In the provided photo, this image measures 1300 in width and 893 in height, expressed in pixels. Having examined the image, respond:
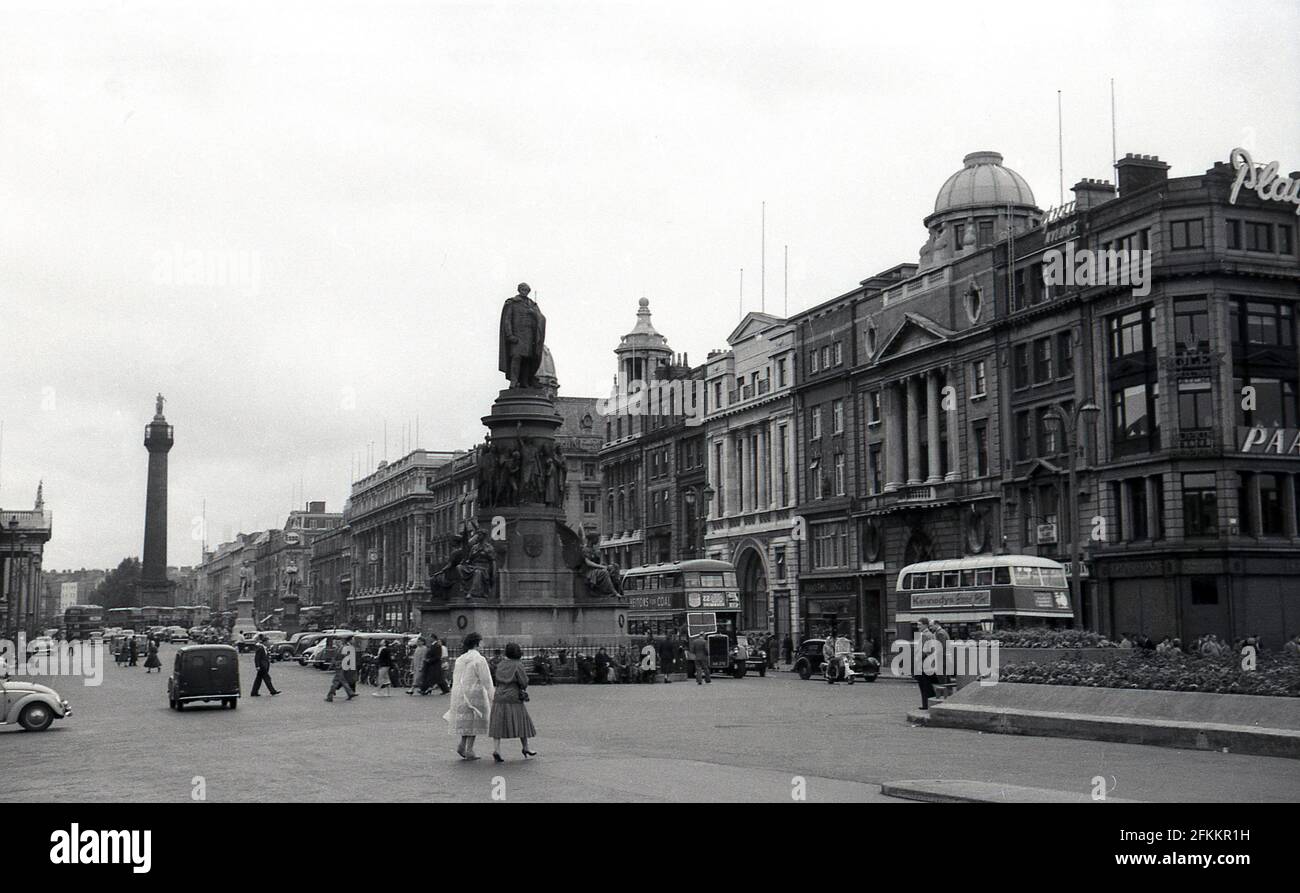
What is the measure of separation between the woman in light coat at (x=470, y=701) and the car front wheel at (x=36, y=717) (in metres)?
12.5

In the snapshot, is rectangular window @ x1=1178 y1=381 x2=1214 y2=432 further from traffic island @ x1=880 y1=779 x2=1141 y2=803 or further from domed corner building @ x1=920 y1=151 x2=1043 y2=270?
traffic island @ x1=880 y1=779 x2=1141 y2=803

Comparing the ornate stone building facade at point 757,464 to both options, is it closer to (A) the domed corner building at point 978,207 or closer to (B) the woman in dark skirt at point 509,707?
(A) the domed corner building at point 978,207

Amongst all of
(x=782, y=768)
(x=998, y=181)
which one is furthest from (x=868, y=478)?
(x=782, y=768)

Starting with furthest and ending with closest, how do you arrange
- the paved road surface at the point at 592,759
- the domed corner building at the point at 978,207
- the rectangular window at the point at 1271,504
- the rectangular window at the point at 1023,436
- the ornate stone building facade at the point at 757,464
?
the ornate stone building facade at the point at 757,464, the domed corner building at the point at 978,207, the rectangular window at the point at 1023,436, the rectangular window at the point at 1271,504, the paved road surface at the point at 592,759

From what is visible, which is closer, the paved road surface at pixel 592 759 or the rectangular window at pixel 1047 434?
the paved road surface at pixel 592 759

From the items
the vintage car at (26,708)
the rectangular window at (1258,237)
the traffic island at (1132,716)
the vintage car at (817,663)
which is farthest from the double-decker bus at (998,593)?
the vintage car at (26,708)

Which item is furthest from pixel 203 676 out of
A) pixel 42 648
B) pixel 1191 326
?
pixel 42 648

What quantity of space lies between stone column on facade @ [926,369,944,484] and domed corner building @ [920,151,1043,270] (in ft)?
20.2

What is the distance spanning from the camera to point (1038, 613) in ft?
151

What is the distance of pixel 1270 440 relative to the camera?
53.2m

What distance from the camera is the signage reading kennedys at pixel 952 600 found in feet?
155

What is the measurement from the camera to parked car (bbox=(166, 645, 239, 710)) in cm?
3544
